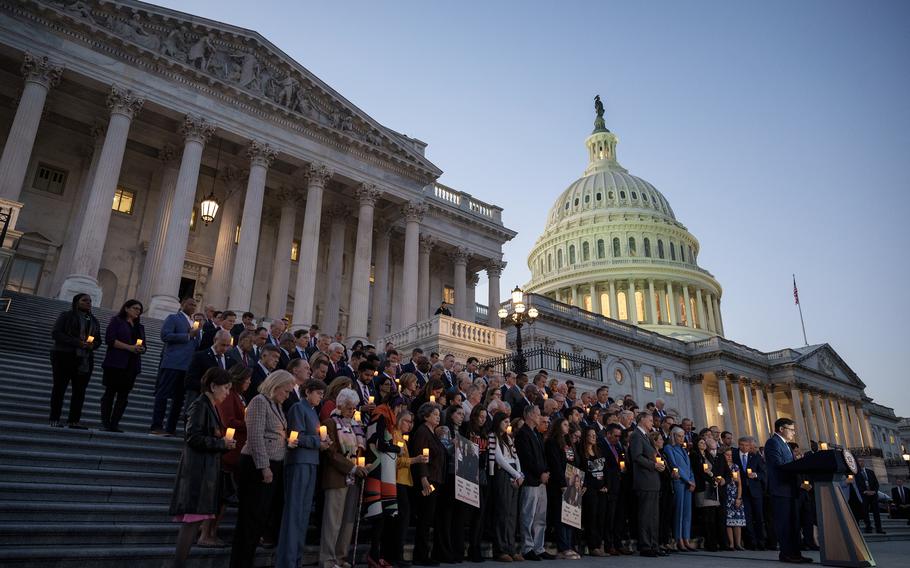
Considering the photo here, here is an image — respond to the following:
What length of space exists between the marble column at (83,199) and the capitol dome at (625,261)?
62.5 m

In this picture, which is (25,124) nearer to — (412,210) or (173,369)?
(173,369)

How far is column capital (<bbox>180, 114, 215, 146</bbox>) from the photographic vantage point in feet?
79.9

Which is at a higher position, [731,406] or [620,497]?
[731,406]

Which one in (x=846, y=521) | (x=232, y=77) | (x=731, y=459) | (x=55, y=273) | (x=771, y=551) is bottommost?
(x=771, y=551)

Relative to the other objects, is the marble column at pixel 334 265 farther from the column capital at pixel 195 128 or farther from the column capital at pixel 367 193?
the column capital at pixel 195 128

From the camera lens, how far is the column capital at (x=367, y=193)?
29.4 meters

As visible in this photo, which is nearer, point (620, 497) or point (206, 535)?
point (206, 535)

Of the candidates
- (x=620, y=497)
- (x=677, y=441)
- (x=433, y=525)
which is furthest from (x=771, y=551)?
(x=433, y=525)

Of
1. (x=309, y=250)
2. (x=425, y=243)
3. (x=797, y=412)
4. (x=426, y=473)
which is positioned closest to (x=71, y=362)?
(x=426, y=473)

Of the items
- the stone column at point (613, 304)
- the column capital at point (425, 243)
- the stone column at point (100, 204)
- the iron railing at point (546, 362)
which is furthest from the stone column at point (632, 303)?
the stone column at point (100, 204)

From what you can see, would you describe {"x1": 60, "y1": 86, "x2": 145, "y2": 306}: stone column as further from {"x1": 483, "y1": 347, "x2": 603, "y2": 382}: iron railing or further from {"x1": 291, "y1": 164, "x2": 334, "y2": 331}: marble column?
{"x1": 483, "y1": 347, "x2": 603, "y2": 382}: iron railing

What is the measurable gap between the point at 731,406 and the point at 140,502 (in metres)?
63.2

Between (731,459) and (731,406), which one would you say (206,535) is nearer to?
(731,459)

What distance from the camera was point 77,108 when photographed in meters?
24.8
